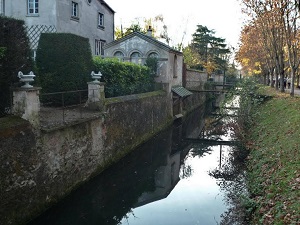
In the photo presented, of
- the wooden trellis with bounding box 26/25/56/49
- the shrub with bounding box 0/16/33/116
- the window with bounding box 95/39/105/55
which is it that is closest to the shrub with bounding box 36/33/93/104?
the shrub with bounding box 0/16/33/116

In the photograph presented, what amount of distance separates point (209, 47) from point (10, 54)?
176ft

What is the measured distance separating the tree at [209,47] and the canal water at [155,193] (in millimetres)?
41346

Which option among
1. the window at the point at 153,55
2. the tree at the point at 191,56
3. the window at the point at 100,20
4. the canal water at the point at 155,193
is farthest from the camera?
the tree at the point at 191,56

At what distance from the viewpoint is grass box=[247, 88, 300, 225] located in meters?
6.81

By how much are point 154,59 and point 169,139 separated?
702 centimetres

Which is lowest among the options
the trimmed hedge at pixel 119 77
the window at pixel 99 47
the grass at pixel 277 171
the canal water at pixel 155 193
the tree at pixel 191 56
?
the canal water at pixel 155 193

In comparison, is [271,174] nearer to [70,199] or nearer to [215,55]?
[70,199]

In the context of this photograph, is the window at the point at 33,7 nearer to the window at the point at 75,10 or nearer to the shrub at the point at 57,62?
the window at the point at 75,10

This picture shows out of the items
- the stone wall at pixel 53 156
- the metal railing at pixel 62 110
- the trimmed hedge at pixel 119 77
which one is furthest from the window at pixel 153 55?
the metal railing at pixel 62 110

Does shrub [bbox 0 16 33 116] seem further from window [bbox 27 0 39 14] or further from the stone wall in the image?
window [bbox 27 0 39 14]

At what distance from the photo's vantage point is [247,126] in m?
18.3

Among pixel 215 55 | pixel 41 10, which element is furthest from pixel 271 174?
pixel 215 55

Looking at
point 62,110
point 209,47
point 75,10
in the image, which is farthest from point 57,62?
point 209,47

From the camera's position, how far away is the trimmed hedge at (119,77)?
16.0 metres
